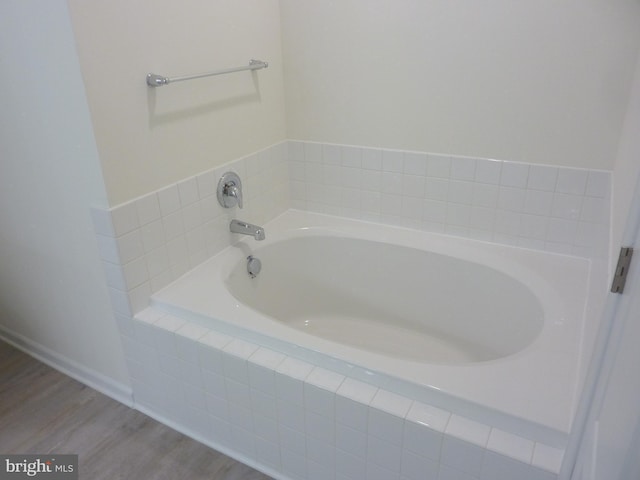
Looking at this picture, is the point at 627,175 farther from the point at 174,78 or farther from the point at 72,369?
the point at 72,369

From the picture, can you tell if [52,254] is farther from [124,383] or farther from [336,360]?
[336,360]

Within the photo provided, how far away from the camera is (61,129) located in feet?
4.49

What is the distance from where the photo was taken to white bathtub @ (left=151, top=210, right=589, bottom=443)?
116cm

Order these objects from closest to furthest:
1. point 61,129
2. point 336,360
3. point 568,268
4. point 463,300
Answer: point 336,360
point 61,129
point 568,268
point 463,300

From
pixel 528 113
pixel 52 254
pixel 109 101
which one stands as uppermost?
pixel 109 101

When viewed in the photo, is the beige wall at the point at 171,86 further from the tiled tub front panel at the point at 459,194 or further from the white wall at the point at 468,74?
the tiled tub front panel at the point at 459,194

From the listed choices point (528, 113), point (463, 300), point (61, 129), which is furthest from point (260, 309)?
point (528, 113)

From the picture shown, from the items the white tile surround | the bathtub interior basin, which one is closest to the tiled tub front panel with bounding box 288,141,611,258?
the white tile surround

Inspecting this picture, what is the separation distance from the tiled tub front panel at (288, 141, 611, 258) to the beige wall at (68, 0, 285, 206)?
389mm

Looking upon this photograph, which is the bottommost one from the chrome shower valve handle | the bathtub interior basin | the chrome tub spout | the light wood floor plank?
the light wood floor plank

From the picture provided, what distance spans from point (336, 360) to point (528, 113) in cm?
113

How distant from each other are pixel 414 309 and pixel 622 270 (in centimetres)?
132

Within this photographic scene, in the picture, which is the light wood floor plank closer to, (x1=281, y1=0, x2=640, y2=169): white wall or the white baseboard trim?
the white baseboard trim

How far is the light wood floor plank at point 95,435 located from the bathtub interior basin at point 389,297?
61 cm
